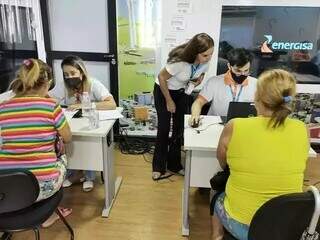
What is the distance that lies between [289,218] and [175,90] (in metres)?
1.66

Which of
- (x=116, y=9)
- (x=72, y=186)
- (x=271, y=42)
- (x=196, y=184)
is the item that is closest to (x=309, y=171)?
(x=271, y=42)

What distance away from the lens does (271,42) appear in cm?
316

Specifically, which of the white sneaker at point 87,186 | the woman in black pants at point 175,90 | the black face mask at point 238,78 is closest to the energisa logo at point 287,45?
the woman in black pants at point 175,90

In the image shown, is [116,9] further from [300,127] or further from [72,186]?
[300,127]

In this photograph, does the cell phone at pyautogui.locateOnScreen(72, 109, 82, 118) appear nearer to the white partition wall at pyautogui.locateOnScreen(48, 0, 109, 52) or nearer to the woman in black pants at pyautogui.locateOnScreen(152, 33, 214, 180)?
the woman in black pants at pyautogui.locateOnScreen(152, 33, 214, 180)

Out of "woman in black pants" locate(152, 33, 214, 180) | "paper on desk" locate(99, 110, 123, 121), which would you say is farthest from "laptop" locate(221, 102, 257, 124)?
"paper on desk" locate(99, 110, 123, 121)

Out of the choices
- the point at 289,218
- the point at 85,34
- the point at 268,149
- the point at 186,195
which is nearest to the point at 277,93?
the point at 268,149

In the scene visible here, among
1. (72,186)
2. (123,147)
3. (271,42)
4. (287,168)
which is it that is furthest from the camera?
(123,147)

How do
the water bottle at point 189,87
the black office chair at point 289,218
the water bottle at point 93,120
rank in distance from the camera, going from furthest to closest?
1. the water bottle at point 189,87
2. the water bottle at point 93,120
3. the black office chair at point 289,218

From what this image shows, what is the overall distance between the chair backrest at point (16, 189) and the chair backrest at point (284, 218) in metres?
0.98

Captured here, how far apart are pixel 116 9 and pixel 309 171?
8.21 ft

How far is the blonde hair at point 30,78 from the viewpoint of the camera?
1.65 metres

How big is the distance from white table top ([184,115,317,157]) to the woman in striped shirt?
76 centimetres

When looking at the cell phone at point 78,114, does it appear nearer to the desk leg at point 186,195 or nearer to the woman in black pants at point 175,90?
the woman in black pants at point 175,90
